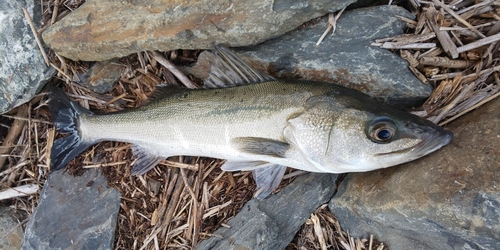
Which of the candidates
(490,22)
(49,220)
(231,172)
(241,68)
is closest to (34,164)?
(49,220)

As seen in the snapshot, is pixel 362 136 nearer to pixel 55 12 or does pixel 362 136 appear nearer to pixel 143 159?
pixel 143 159

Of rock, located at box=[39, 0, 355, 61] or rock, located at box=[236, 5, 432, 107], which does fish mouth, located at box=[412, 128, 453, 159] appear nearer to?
rock, located at box=[236, 5, 432, 107]

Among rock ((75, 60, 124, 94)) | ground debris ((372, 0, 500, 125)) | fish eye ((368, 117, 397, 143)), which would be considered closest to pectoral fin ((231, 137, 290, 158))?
fish eye ((368, 117, 397, 143))

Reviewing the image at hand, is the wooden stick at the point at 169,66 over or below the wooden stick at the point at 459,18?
below

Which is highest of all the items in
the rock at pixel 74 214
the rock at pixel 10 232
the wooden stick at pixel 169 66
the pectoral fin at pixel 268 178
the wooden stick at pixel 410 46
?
the wooden stick at pixel 410 46

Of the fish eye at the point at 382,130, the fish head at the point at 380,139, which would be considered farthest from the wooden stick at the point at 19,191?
the fish eye at the point at 382,130

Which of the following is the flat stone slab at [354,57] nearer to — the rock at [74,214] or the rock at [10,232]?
the rock at [74,214]
